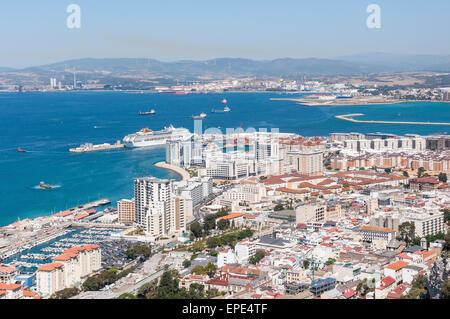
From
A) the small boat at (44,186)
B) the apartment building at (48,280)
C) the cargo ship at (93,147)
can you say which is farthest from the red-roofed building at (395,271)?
the cargo ship at (93,147)

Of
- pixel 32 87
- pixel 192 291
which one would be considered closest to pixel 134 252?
pixel 192 291

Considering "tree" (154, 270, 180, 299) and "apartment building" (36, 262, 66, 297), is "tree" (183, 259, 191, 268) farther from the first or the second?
"apartment building" (36, 262, 66, 297)

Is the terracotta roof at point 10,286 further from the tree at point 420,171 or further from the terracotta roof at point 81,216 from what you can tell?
the tree at point 420,171

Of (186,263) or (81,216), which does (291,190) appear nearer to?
(81,216)

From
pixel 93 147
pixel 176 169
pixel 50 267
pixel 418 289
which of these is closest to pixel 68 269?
pixel 50 267
